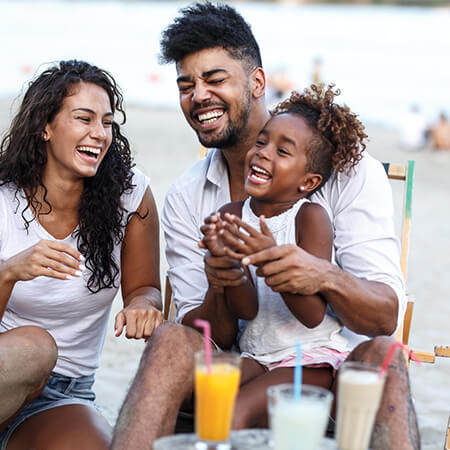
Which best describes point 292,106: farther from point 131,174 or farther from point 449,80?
point 449,80

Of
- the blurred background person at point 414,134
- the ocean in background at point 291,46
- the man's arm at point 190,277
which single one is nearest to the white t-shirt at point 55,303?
the man's arm at point 190,277

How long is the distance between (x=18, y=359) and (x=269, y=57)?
34.0 metres

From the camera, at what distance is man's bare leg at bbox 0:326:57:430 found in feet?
9.30

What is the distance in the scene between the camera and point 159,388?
2.49 m

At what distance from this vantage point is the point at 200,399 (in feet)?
6.38

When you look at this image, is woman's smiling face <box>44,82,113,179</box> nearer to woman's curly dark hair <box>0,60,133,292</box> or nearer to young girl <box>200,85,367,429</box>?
woman's curly dark hair <box>0,60,133,292</box>

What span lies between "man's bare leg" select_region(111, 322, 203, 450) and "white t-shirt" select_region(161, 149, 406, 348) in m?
0.51

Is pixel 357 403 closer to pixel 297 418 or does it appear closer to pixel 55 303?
pixel 297 418

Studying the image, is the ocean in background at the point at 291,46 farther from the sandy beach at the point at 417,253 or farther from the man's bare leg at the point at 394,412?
the man's bare leg at the point at 394,412

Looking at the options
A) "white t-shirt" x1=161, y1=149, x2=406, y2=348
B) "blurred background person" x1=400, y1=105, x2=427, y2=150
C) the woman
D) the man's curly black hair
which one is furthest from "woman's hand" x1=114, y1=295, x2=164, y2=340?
"blurred background person" x1=400, y1=105, x2=427, y2=150

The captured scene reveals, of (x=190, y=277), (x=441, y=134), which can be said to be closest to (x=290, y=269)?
(x=190, y=277)

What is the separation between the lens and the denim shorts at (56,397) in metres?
3.15

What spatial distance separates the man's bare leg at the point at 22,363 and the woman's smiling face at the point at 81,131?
0.71 m

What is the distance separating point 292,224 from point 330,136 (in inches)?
14.5
